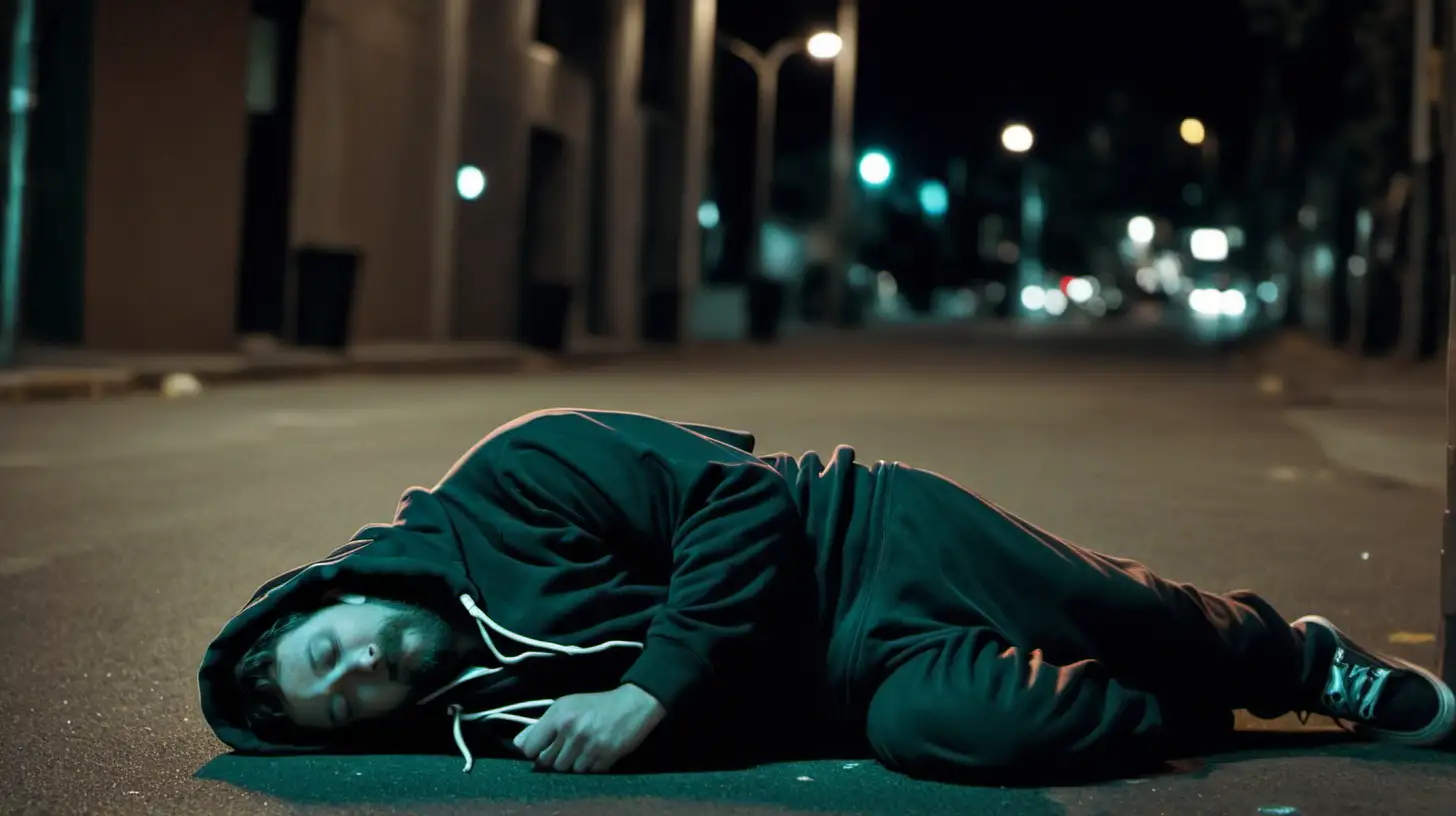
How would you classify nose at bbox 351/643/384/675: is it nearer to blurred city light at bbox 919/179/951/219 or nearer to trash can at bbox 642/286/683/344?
trash can at bbox 642/286/683/344

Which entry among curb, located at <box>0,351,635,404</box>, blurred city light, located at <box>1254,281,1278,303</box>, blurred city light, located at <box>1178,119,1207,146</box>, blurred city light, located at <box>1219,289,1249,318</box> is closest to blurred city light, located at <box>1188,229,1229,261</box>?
blurred city light, located at <box>1178,119,1207,146</box>

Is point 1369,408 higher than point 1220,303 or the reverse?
the reverse

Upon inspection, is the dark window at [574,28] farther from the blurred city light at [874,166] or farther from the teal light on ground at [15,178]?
the blurred city light at [874,166]

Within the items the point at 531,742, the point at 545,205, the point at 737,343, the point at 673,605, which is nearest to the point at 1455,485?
the point at 673,605

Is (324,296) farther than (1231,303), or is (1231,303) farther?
(1231,303)

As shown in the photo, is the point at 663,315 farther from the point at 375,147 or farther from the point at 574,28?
the point at 375,147

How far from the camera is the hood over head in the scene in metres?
3.83

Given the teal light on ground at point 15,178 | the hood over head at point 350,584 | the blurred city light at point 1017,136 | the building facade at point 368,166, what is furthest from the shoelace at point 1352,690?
the blurred city light at point 1017,136

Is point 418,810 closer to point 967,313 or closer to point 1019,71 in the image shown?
point 1019,71

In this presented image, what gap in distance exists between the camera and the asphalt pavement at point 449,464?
13.0 ft

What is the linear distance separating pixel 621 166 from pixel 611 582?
3264 cm

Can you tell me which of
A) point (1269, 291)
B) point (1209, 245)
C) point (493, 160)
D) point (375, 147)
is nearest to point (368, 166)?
point (375, 147)

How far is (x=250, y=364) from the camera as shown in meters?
19.4

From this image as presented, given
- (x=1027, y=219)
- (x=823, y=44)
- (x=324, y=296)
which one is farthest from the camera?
(x=1027, y=219)
